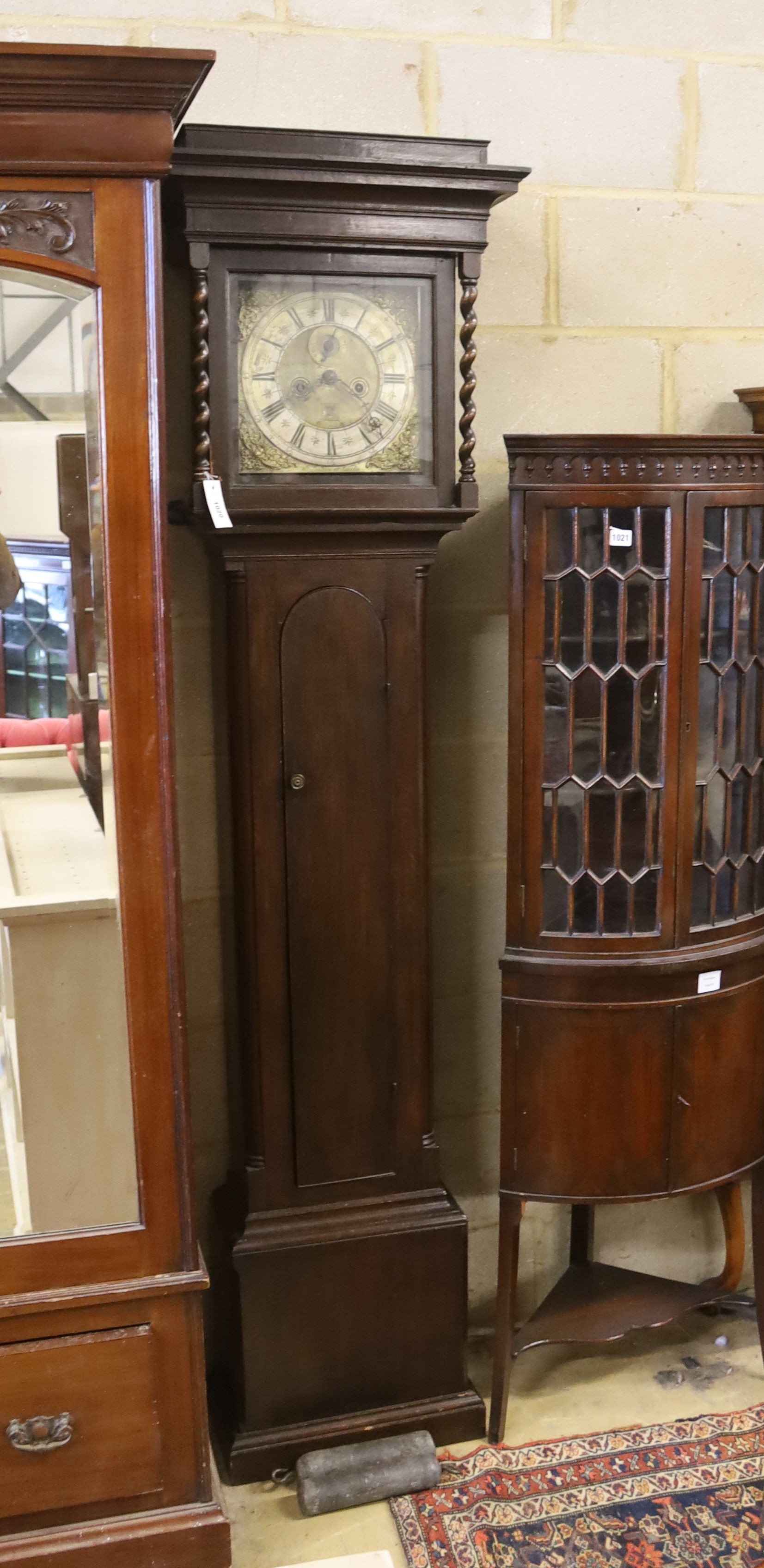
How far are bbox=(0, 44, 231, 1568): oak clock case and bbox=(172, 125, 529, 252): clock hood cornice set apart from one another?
0.28 meters

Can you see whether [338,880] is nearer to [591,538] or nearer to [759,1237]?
[591,538]

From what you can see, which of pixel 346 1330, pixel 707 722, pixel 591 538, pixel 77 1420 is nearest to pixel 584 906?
pixel 707 722

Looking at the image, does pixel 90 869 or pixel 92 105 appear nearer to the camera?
pixel 92 105

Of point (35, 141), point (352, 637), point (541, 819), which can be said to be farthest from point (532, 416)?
point (35, 141)

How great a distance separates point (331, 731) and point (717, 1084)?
903 mm

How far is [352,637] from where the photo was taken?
2.15 metres

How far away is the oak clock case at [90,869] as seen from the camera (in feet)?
5.32

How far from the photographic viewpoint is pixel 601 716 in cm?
215

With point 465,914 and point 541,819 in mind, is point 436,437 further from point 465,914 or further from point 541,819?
point 465,914

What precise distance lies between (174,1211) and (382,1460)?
0.70 m

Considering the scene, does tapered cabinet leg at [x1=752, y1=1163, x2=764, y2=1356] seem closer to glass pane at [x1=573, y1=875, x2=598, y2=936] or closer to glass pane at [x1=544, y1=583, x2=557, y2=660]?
glass pane at [x1=573, y1=875, x2=598, y2=936]

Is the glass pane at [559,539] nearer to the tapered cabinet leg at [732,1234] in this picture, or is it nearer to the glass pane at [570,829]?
the glass pane at [570,829]

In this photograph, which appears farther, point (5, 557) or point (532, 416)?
point (532, 416)

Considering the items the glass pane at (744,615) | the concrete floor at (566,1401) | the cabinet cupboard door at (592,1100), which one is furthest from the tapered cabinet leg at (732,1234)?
the glass pane at (744,615)
